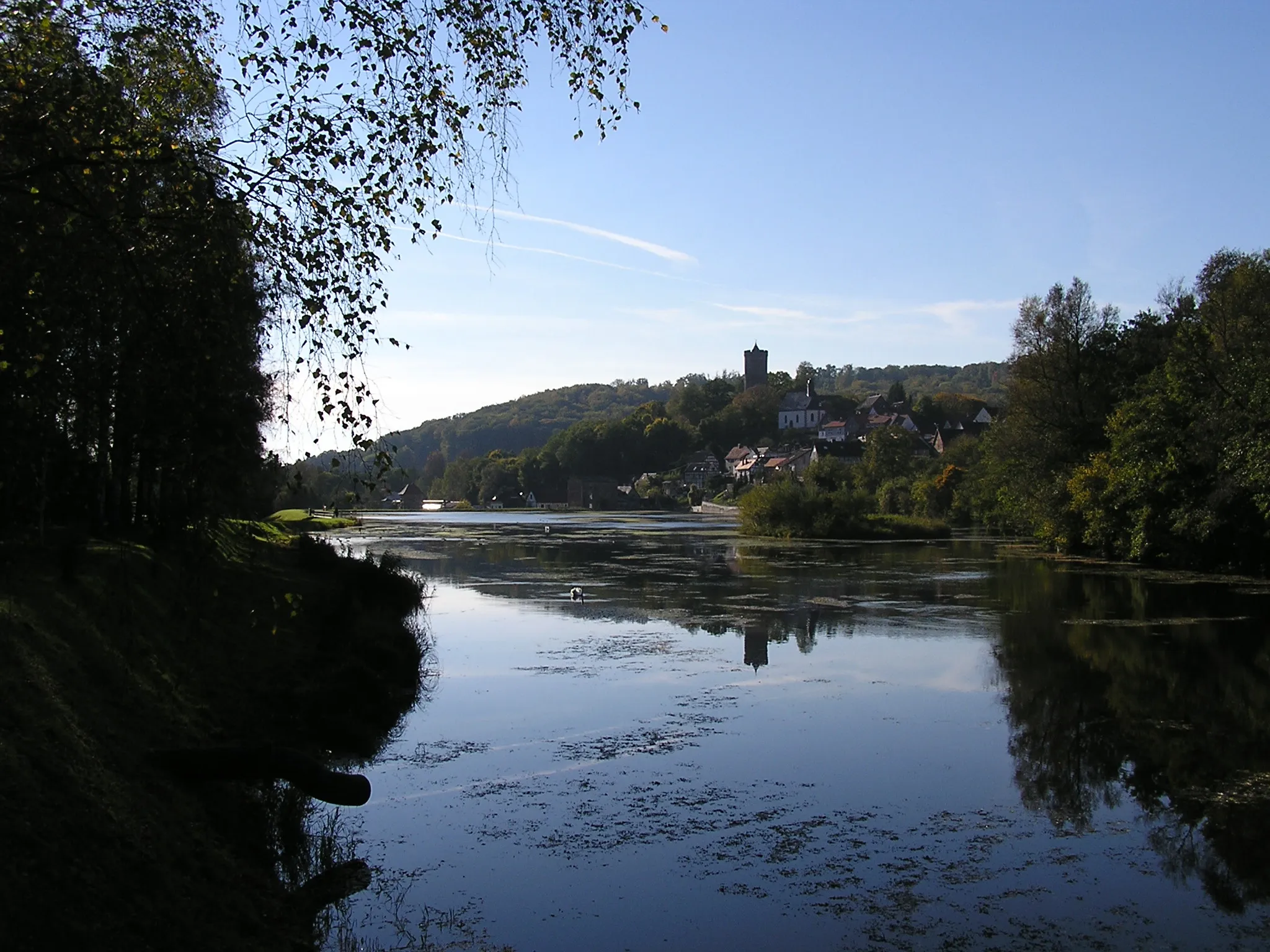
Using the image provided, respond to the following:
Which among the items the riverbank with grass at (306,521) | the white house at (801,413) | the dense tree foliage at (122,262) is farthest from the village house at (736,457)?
the dense tree foliage at (122,262)

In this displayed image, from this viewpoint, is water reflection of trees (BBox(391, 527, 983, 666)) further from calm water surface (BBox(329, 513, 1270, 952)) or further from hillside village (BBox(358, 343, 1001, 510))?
hillside village (BBox(358, 343, 1001, 510))

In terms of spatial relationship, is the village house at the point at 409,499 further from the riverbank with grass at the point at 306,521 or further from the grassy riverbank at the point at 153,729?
the grassy riverbank at the point at 153,729

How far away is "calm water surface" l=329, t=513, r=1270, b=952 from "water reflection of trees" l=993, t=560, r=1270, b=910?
0.18ft

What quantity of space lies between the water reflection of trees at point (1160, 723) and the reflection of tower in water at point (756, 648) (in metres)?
4.45

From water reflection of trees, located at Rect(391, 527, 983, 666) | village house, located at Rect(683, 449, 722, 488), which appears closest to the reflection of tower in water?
water reflection of trees, located at Rect(391, 527, 983, 666)

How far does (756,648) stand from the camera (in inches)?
883

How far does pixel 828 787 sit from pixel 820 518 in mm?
53943

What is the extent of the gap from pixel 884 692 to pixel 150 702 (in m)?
11.3

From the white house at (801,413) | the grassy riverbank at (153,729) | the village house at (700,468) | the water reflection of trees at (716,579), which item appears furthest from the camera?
the white house at (801,413)

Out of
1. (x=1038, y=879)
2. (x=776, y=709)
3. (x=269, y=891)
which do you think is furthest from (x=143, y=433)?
(x=776, y=709)

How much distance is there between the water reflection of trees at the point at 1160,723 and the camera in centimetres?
1065

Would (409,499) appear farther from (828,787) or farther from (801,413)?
(828,787)

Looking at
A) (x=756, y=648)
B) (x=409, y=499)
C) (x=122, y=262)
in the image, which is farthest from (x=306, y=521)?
(x=409, y=499)

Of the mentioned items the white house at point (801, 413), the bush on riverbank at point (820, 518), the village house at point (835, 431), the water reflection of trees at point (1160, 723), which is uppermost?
the white house at point (801, 413)
